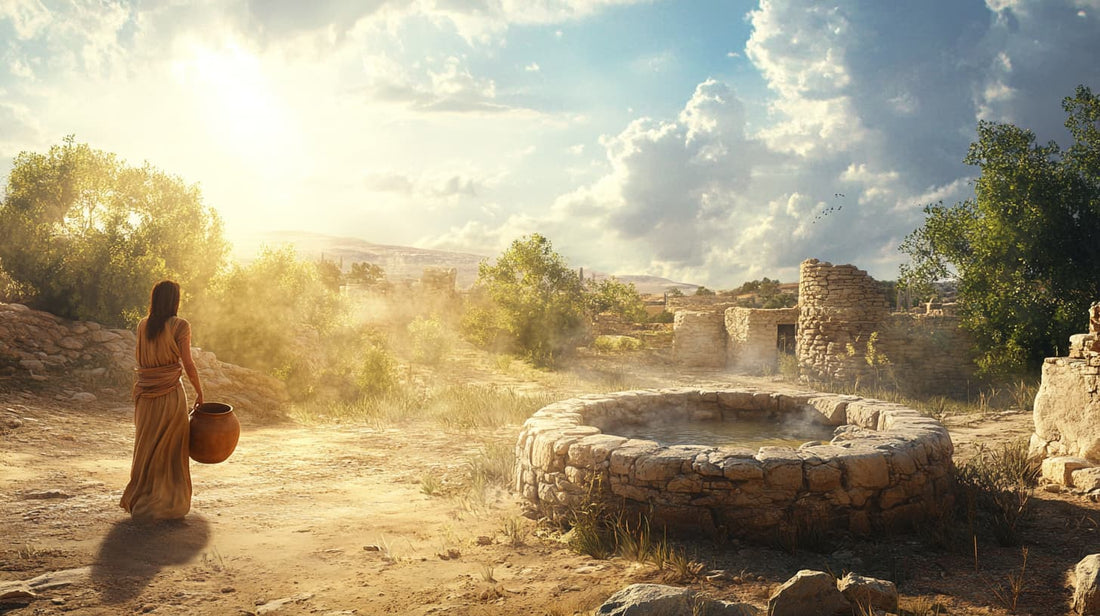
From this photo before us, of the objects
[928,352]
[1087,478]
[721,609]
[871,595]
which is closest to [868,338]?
[928,352]

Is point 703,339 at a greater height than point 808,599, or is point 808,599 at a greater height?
point 703,339

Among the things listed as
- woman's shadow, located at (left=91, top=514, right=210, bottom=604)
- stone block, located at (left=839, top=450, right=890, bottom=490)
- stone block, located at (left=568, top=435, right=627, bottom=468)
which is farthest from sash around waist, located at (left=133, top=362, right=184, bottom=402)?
stone block, located at (left=839, top=450, right=890, bottom=490)

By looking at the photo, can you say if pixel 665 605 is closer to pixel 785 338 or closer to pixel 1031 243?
pixel 1031 243

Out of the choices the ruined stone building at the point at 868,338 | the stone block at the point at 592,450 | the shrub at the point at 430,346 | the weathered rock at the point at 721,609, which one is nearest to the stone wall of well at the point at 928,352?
the ruined stone building at the point at 868,338

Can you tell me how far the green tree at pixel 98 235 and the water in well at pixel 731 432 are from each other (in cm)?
911

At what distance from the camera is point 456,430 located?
9461mm

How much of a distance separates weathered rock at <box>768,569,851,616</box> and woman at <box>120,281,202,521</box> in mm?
4317

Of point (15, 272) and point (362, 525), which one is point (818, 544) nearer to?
point (362, 525)

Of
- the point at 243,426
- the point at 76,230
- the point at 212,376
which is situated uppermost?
the point at 76,230

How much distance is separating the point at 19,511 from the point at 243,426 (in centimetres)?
505

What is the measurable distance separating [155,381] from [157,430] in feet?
1.22

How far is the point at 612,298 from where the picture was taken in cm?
2144

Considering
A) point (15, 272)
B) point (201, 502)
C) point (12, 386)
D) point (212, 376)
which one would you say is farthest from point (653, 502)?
point (15, 272)

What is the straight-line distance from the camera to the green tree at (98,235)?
10.8 metres
